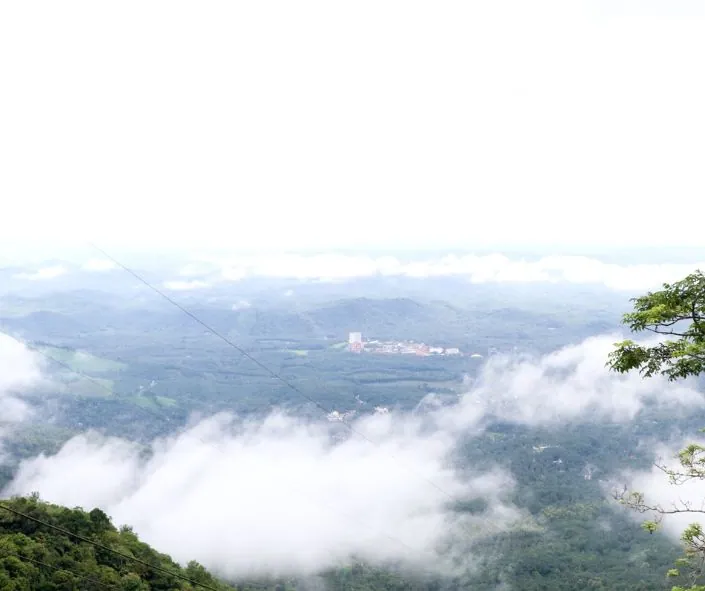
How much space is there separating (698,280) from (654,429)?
20830 cm

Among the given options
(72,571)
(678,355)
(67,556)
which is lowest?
(72,571)

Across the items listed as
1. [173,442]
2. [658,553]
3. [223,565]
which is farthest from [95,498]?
[658,553]

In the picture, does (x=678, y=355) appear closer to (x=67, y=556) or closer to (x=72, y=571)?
(x=72, y=571)

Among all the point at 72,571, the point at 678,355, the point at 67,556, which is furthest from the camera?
the point at 67,556

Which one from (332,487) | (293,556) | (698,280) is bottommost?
(332,487)

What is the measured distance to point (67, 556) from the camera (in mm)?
25641

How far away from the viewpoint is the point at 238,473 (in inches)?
7781

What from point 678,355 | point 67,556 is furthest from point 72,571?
point 678,355

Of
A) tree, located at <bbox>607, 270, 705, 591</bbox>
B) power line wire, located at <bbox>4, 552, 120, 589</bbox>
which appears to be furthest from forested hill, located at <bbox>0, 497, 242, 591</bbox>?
tree, located at <bbox>607, 270, 705, 591</bbox>

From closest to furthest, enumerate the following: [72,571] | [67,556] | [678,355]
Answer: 1. [678,355]
2. [72,571]
3. [67,556]

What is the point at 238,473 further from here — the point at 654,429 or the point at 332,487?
the point at 654,429

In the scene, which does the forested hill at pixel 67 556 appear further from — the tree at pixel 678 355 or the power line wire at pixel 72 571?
the tree at pixel 678 355

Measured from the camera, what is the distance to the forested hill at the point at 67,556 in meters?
22.9

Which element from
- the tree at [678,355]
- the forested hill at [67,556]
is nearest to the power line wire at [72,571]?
the forested hill at [67,556]
